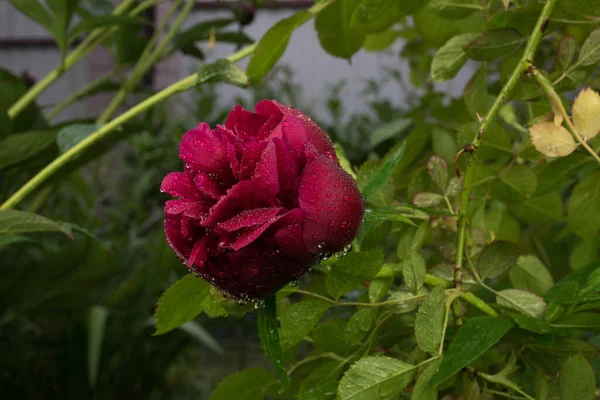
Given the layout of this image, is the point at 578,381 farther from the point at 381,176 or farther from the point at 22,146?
the point at 22,146

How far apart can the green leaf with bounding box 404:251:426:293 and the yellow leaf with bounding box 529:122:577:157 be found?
0.07m

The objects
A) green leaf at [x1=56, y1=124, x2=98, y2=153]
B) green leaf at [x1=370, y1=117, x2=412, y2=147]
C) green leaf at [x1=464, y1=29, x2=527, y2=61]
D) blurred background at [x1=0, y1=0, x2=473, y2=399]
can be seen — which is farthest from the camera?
blurred background at [x1=0, y1=0, x2=473, y2=399]

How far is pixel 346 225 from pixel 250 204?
3cm

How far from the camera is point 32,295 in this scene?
0.68m

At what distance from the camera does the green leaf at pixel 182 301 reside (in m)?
0.25

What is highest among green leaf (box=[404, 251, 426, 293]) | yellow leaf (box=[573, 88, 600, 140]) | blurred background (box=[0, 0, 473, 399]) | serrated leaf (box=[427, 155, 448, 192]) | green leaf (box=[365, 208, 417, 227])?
yellow leaf (box=[573, 88, 600, 140])

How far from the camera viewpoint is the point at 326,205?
0.19 meters

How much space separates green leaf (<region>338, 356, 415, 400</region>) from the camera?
21 centimetres

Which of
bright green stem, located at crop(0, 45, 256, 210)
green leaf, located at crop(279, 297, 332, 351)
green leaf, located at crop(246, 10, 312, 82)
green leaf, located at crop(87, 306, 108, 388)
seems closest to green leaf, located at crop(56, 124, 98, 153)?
bright green stem, located at crop(0, 45, 256, 210)

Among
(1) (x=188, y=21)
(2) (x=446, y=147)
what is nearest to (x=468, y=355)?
(2) (x=446, y=147)

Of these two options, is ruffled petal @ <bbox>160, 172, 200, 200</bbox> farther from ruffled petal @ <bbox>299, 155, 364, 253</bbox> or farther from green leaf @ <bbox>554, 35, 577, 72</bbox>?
green leaf @ <bbox>554, 35, 577, 72</bbox>

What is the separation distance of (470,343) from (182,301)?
12 cm

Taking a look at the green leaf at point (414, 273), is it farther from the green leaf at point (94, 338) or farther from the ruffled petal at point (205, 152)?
the green leaf at point (94, 338)

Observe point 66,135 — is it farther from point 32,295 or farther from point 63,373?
point 63,373
